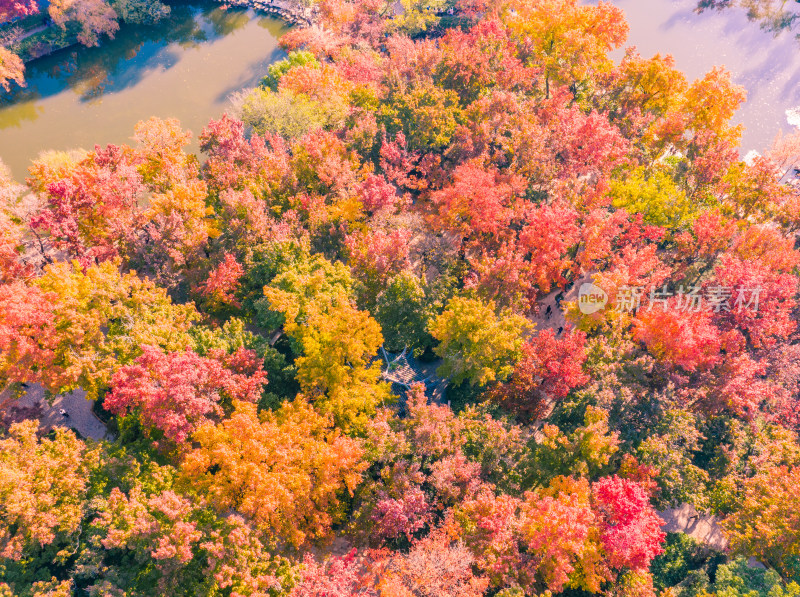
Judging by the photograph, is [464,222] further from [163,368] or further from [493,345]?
[163,368]

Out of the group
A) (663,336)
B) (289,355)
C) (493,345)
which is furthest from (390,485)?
(663,336)

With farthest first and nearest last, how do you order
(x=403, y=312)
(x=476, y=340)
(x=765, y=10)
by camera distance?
(x=765, y=10), (x=403, y=312), (x=476, y=340)

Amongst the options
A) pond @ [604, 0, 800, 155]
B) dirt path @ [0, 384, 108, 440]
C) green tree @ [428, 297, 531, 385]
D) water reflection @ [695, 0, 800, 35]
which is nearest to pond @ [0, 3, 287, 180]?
dirt path @ [0, 384, 108, 440]

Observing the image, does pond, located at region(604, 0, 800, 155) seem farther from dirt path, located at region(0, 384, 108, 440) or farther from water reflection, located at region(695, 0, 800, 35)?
dirt path, located at region(0, 384, 108, 440)

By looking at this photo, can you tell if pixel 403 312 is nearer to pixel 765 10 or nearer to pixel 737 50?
pixel 737 50

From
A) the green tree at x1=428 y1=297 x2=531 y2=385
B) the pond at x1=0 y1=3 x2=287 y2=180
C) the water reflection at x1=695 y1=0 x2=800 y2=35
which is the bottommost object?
the green tree at x1=428 y1=297 x2=531 y2=385

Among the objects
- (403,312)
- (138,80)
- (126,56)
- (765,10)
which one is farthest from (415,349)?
(765,10)

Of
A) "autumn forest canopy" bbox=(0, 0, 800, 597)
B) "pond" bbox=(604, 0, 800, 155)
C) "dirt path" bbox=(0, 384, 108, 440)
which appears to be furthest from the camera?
"pond" bbox=(604, 0, 800, 155)
